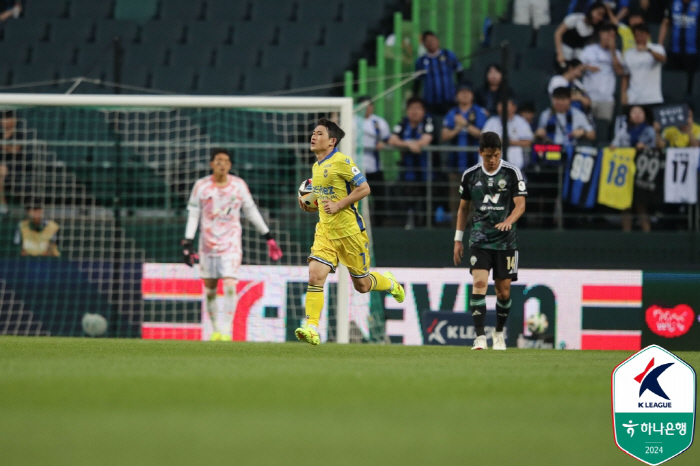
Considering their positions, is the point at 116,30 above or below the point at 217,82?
above

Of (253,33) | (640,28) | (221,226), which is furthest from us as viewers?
(253,33)

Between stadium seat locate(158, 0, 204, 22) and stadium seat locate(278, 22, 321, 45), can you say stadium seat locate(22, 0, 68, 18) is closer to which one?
stadium seat locate(158, 0, 204, 22)

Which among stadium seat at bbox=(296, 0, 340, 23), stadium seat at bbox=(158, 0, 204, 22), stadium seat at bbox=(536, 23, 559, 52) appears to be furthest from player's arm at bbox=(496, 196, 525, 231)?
stadium seat at bbox=(158, 0, 204, 22)

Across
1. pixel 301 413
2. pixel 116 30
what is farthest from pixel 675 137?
pixel 301 413

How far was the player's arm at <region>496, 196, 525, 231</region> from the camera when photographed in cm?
920

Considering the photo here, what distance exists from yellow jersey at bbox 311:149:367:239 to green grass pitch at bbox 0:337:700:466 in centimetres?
214

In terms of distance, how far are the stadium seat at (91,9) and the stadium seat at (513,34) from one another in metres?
7.08

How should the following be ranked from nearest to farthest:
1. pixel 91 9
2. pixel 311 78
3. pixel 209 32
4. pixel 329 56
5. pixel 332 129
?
1. pixel 332 129
2. pixel 311 78
3. pixel 329 56
4. pixel 209 32
5. pixel 91 9

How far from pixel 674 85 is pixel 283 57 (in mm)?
6155

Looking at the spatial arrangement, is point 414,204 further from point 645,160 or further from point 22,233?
point 22,233

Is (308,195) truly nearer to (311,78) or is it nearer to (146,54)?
(311,78)

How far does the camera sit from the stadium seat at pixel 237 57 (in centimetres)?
1695

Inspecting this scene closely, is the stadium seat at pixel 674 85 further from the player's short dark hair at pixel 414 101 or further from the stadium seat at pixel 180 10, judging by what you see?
the stadium seat at pixel 180 10

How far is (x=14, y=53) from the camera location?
1745 cm
